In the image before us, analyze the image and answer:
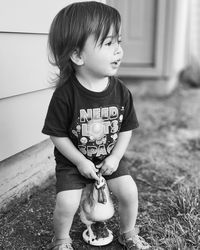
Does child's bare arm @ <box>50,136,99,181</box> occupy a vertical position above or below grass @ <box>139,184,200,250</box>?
above

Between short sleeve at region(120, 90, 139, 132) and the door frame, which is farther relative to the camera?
the door frame

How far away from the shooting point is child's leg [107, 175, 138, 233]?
6.03 feet

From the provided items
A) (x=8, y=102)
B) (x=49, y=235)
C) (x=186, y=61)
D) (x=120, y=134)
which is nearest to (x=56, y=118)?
(x=120, y=134)

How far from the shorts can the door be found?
149 inches

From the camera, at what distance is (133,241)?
6.29 ft

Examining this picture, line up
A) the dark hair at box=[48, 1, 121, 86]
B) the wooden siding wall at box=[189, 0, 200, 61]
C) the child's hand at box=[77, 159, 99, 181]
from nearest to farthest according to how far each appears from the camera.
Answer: the dark hair at box=[48, 1, 121, 86], the child's hand at box=[77, 159, 99, 181], the wooden siding wall at box=[189, 0, 200, 61]

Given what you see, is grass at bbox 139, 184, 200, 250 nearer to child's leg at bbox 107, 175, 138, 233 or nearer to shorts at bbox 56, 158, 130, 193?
child's leg at bbox 107, 175, 138, 233

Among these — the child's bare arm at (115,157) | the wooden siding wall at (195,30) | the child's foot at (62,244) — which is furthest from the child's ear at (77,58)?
the wooden siding wall at (195,30)

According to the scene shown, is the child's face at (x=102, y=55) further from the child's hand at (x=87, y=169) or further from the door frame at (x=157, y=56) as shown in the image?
the door frame at (x=157, y=56)

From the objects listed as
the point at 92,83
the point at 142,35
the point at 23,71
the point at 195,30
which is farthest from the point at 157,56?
the point at 92,83

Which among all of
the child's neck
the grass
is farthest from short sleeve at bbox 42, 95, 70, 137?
the grass

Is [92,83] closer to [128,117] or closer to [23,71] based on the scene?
[128,117]

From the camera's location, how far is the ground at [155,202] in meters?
1.99

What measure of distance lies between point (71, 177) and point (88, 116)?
0.29 meters
